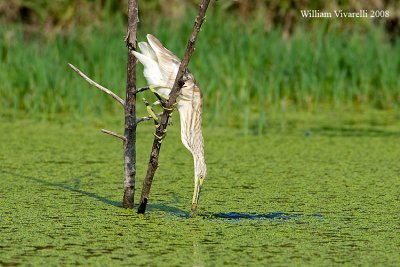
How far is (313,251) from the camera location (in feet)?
11.3

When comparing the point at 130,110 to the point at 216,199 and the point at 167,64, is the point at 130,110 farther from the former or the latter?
the point at 216,199

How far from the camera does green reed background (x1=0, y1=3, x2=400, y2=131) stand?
684cm

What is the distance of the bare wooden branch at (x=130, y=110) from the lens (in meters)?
3.91

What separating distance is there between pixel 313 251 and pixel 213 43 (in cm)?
438

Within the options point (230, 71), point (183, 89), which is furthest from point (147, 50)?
point (230, 71)

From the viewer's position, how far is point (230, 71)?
719cm

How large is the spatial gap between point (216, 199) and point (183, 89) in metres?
0.62

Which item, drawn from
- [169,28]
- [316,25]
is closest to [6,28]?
[169,28]

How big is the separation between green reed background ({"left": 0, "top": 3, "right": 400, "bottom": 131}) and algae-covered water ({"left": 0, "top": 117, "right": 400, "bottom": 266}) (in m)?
0.37

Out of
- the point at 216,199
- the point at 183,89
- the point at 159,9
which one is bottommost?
the point at 216,199

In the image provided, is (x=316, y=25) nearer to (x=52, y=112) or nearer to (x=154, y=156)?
(x=52, y=112)

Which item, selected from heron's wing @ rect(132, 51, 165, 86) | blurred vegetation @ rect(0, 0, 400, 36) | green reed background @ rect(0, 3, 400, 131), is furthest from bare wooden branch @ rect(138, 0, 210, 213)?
blurred vegetation @ rect(0, 0, 400, 36)

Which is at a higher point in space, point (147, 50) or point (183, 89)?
point (147, 50)

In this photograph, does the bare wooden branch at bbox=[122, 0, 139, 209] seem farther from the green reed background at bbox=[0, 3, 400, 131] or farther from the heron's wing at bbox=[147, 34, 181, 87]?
the green reed background at bbox=[0, 3, 400, 131]
